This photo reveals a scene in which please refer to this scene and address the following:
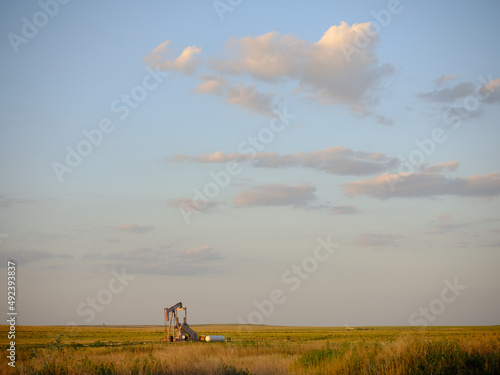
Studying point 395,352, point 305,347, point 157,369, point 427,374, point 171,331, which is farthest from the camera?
point 171,331

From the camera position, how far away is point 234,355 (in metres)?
24.8

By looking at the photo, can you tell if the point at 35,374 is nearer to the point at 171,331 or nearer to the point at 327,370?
the point at 327,370

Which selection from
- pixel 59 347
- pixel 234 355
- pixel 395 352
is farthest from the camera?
pixel 234 355

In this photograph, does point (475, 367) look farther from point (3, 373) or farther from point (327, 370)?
point (3, 373)

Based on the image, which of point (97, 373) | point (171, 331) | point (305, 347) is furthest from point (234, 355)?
point (171, 331)

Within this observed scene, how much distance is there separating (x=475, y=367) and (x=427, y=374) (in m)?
1.80

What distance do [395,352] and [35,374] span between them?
11.8 metres

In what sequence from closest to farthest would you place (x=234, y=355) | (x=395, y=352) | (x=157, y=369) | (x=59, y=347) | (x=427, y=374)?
(x=427, y=374)
(x=157, y=369)
(x=395, y=352)
(x=59, y=347)
(x=234, y=355)

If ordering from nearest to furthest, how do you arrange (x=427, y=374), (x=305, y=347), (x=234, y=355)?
(x=427, y=374), (x=234, y=355), (x=305, y=347)

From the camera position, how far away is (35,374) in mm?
14133

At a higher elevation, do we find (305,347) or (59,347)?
(59,347)

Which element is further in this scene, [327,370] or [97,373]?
[327,370]

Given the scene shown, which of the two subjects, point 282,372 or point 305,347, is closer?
point 282,372

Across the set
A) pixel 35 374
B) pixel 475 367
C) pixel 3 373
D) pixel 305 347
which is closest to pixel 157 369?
pixel 35 374
